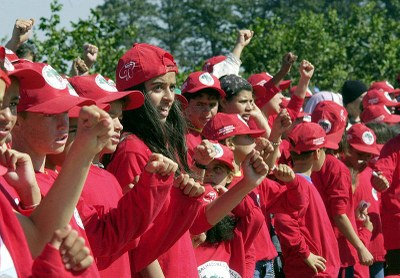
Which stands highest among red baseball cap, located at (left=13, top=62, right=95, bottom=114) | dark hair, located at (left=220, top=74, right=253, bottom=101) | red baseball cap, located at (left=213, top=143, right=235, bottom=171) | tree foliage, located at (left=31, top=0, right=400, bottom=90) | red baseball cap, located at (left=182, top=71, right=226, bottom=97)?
red baseball cap, located at (left=13, top=62, right=95, bottom=114)

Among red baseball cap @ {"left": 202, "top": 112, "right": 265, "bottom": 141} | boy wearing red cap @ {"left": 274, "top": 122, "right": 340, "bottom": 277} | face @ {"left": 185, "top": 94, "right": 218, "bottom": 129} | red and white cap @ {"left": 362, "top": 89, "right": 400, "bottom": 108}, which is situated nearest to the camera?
red baseball cap @ {"left": 202, "top": 112, "right": 265, "bottom": 141}

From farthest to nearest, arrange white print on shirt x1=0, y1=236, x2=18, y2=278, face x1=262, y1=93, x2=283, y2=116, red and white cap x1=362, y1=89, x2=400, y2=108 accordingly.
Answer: red and white cap x1=362, y1=89, x2=400, y2=108 → face x1=262, y1=93, x2=283, y2=116 → white print on shirt x1=0, y1=236, x2=18, y2=278

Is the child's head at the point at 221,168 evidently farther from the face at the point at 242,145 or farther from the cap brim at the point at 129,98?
the cap brim at the point at 129,98

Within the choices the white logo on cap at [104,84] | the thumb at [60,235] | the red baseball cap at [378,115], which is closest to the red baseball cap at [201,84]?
the white logo on cap at [104,84]

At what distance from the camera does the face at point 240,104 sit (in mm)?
8320

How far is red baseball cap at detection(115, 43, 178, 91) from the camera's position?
604 centimetres

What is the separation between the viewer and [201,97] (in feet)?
25.1

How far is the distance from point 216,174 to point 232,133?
47cm

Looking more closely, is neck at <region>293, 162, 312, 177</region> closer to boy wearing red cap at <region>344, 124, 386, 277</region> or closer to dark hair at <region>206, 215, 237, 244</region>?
boy wearing red cap at <region>344, 124, 386, 277</region>

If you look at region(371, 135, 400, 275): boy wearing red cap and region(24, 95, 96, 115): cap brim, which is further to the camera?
region(371, 135, 400, 275): boy wearing red cap

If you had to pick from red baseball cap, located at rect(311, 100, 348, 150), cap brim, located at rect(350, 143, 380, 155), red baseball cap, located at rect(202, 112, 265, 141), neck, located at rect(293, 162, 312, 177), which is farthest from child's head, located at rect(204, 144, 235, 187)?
cap brim, located at rect(350, 143, 380, 155)

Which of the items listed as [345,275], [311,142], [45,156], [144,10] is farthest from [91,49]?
[144,10]

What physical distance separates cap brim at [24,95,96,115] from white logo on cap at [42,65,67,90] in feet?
0.28

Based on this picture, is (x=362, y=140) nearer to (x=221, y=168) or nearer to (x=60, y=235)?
(x=221, y=168)
